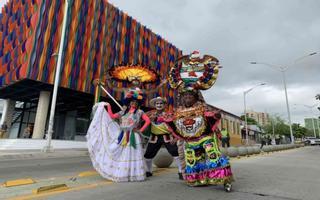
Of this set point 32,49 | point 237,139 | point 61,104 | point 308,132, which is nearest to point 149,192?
point 32,49

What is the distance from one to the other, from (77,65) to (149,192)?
2189cm

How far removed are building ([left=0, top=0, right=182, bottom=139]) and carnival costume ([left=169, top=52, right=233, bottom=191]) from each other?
14542mm

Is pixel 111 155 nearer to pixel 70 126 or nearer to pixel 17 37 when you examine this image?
pixel 17 37

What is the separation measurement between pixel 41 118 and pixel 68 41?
7823 millimetres

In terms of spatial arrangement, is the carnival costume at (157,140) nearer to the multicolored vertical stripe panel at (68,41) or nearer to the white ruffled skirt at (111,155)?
the white ruffled skirt at (111,155)

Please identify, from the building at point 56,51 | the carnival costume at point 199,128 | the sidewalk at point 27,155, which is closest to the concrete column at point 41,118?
A: the building at point 56,51

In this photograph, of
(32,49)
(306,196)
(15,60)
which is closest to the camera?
(306,196)

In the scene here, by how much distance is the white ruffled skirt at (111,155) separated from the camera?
4.90 meters

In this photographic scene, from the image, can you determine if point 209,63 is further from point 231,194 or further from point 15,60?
point 15,60

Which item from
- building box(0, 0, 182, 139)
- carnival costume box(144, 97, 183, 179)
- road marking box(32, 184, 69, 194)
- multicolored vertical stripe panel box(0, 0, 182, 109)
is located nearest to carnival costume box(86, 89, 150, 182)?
carnival costume box(144, 97, 183, 179)

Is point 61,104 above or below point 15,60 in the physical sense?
below

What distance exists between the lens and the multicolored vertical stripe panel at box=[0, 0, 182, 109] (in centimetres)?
2131

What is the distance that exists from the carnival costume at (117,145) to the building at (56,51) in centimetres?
1411

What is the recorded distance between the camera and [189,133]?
4.64 m
